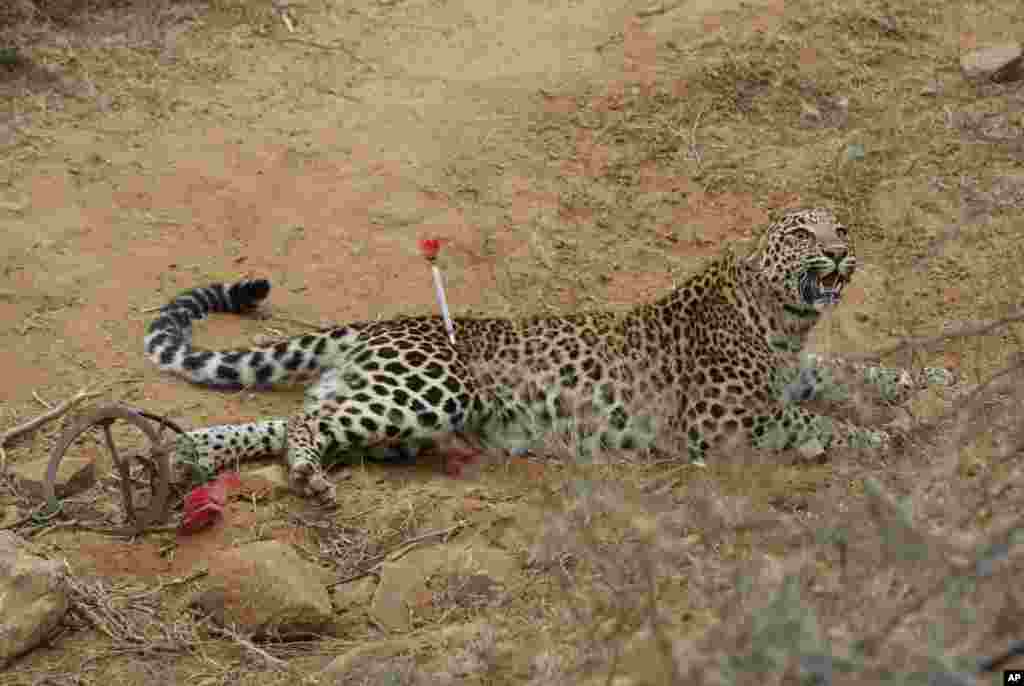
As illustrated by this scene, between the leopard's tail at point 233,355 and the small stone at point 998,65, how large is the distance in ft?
21.5

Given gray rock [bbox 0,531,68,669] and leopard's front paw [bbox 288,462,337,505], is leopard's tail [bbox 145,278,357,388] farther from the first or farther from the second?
gray rock [bbox 0,531,68,669]

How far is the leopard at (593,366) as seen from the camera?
29.7 feet

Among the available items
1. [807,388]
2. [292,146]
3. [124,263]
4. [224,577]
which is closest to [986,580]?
[224,577]

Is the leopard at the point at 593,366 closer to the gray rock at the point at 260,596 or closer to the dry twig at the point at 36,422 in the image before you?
the dry twig at the point at 36,422

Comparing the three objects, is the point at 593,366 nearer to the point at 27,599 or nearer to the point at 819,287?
the point at 819,287

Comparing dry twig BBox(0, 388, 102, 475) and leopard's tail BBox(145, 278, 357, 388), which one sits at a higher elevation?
leopard's tail BBox(145, 278, 357, 388)

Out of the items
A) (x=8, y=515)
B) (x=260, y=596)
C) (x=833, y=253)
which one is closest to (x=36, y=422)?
(x=8, y=515)

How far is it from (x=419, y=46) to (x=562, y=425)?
5.56 meters

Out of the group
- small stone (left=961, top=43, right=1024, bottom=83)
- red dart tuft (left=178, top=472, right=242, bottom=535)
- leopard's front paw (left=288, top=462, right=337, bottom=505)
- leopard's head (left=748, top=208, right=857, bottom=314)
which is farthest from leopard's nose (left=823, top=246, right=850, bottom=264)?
small stone (left=961, top=43, right=1024, bottom=83)

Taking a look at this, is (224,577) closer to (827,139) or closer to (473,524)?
(473,524)

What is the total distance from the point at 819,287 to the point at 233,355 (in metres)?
3.57

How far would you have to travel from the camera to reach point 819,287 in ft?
30.6

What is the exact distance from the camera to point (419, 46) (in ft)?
44.2

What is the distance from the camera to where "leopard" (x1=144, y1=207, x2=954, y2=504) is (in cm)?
904
